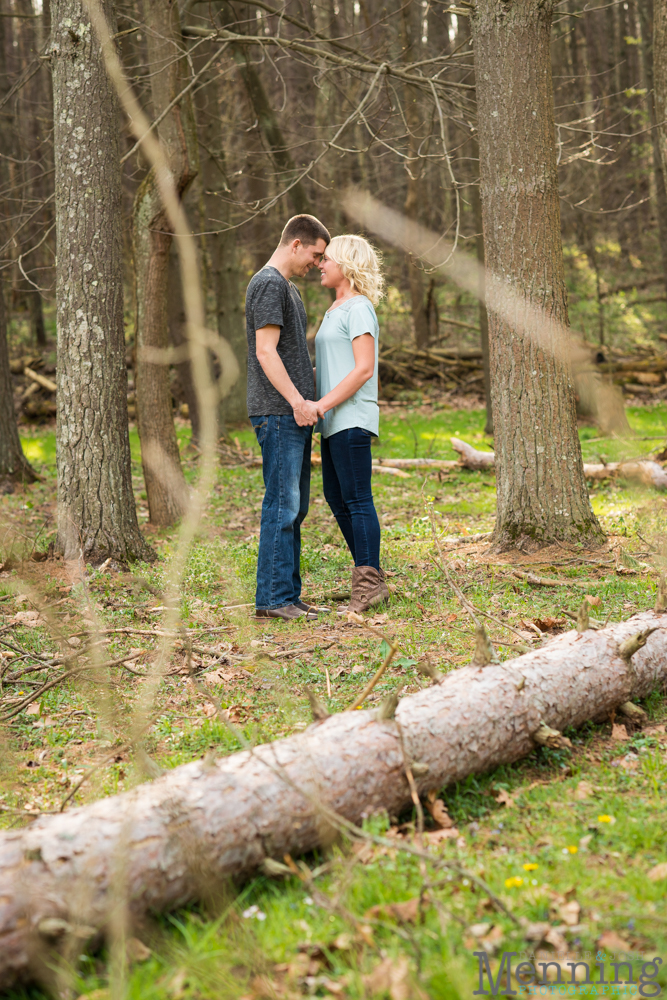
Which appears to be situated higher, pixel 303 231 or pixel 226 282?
pixel 226 282

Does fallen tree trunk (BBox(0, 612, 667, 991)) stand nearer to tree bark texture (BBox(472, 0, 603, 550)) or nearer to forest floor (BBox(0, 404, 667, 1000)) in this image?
forest floor (BBox(0, 404, 667, 1000))

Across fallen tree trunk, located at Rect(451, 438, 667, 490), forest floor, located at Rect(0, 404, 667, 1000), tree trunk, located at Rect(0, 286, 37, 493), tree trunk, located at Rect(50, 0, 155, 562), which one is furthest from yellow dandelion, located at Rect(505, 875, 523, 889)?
tree trunk, located at Rect(0, 286, 37, 493)

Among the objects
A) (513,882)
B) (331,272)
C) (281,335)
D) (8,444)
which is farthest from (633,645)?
(8,444)

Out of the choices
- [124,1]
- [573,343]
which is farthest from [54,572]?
[124,1]

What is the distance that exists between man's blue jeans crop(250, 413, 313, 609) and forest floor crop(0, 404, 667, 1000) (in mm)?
290

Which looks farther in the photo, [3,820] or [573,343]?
[573,343]

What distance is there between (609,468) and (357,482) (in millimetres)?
5008

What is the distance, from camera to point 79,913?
2137mm

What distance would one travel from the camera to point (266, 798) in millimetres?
2578

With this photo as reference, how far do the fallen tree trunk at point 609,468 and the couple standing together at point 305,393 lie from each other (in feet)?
9.66

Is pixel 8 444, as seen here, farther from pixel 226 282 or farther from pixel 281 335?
pixel 281 335

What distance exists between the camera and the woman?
494 centimetres

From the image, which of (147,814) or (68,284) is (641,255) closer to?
(68,284)

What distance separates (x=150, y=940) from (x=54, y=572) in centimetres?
434
